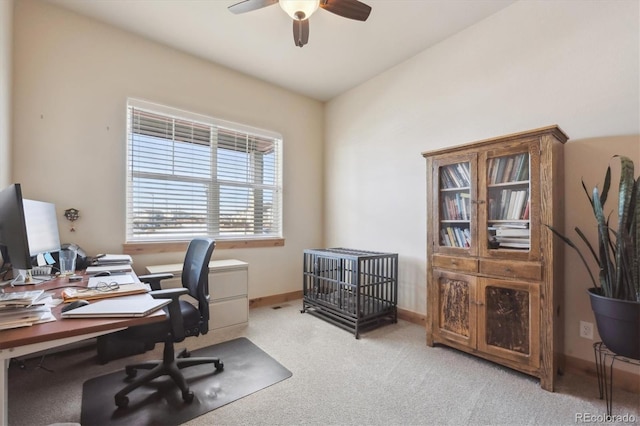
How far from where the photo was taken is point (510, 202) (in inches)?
83.0

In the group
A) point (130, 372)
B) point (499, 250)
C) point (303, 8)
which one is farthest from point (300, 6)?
point (130, 372)

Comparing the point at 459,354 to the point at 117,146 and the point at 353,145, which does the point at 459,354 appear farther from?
the point at 117,146

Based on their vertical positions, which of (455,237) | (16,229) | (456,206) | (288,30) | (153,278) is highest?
(288,30)

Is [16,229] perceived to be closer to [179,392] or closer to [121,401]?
[121,401]

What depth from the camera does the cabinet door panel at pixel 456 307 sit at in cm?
221

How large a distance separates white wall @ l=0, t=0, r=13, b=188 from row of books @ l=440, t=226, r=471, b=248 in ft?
10.8

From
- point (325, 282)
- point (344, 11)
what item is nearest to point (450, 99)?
point (344, 11)

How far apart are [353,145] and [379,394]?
2.88 meters

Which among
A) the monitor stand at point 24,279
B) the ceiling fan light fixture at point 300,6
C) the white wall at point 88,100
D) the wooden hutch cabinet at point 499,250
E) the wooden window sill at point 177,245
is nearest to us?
the monitor stand at point 24,279

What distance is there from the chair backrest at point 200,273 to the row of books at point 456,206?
75.2 inches

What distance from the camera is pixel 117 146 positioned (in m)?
2.68

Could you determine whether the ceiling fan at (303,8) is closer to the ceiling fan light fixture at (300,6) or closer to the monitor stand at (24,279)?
the ceiling fan light fixture at (300,6)

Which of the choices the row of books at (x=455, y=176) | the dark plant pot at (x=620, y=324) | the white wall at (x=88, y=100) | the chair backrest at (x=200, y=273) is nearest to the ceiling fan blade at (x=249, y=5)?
the white wall at (x=88, y=100)

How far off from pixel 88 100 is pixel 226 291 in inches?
84.8
